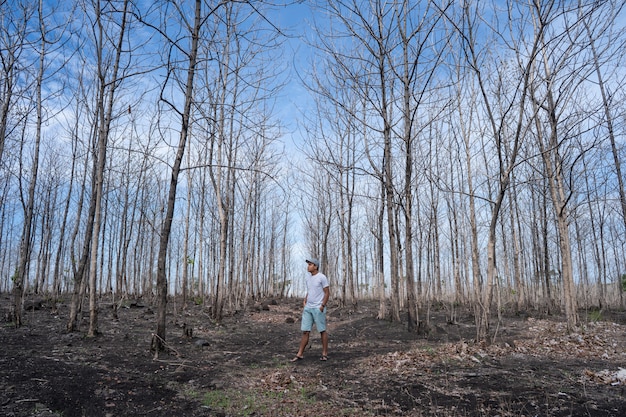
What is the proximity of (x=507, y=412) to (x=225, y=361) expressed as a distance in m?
3.93

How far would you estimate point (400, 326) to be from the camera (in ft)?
31.2

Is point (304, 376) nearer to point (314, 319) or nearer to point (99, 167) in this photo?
point (314, 319)

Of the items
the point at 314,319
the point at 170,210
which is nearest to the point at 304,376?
the point at 314,319

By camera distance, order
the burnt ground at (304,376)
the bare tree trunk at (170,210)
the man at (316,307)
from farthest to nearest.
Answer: the man at (316,307) → the bare tree trunk at (170,210) → the burnt ground at (304,376)

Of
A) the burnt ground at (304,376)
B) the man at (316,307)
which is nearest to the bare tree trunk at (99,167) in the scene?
the burnt ground at (304,376)

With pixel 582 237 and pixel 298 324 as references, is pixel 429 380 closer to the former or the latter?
pixel 298 324

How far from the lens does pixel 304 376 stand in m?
5.04

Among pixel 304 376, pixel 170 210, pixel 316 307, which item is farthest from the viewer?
pixel 316 307

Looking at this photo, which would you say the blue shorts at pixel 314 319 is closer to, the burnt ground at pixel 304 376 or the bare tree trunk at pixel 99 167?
the burnt ground at pixel 304 376

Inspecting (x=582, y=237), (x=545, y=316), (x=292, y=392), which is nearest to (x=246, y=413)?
(x=292, y=392)

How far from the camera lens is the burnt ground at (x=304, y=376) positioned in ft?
12.1

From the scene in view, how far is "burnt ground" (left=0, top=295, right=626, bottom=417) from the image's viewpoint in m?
3.70

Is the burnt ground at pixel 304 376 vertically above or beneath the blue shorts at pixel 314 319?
beneath

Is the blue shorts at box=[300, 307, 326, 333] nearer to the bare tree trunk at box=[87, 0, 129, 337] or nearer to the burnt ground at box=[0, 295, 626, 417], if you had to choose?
the burnt ground at box=[0, 295, 626, 417]
